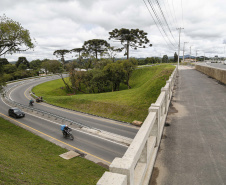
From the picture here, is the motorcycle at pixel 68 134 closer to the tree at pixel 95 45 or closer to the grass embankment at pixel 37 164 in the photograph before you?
the grass embankment at pixel 37 164

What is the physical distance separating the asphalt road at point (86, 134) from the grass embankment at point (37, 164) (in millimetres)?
1257

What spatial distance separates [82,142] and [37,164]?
7527 mm

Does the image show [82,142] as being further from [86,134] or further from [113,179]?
[113,179]

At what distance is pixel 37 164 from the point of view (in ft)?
41.8

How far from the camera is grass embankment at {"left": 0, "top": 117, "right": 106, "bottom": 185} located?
31.0ft

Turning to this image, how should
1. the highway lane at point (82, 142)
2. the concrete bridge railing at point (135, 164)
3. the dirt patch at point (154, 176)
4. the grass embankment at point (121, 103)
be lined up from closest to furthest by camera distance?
the concrete bridge railing at point (135, 164), the dirt patch at point (154, 176), the highway lane at point (82, 142), the grass embankment at point (121, 103)

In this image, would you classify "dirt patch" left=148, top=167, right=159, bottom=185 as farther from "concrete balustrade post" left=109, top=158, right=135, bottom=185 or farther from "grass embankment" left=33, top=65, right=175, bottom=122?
"grass embankment" left=33, top=65, right=175, bottom=122

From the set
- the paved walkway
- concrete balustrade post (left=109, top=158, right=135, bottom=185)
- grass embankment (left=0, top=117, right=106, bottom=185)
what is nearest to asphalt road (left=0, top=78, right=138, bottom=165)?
grass embankment (left=0, top=117, right=106, bottom=185)

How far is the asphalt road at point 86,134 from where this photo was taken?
57.2 ft

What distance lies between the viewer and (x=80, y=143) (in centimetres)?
1970

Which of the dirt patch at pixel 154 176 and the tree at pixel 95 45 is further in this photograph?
the tree at pixel 95 45

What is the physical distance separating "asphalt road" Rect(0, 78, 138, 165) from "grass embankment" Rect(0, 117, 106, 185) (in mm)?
1257

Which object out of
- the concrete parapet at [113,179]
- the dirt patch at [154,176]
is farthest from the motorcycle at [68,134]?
the concrete parapet at [113,179]

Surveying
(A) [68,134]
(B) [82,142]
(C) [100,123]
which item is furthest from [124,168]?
(C) [100,123]
